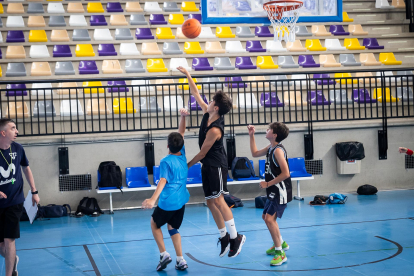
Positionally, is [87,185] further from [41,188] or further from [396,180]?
[396,180]

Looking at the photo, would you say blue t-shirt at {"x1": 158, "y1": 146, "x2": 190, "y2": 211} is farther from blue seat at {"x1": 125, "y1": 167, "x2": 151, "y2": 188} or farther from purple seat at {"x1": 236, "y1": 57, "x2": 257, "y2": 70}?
purple seat at {"x1": 236, "y1": 57, "x2": 257, "y2": 70}

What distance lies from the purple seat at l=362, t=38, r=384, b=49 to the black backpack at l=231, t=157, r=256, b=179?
24.4 feet

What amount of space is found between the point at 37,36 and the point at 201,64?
4686 millimetres

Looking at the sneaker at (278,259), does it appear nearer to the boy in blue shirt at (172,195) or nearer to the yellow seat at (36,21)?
the boy in blue shirt at (172,195)

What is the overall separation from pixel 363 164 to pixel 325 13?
3531 mm

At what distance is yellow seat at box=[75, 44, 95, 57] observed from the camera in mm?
12820

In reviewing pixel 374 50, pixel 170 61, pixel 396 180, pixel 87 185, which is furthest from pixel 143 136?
pixel 374 50

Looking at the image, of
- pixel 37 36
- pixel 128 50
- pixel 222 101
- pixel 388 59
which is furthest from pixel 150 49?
pixel 222 101

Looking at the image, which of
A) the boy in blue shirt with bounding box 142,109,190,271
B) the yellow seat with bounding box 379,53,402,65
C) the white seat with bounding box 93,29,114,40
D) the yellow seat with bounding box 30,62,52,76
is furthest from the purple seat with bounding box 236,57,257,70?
the boy in blue shirt with bounding box 142,109,190,271

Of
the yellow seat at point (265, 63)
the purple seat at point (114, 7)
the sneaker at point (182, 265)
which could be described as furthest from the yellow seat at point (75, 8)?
the sneaker at point (182, 265)

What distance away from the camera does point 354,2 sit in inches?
635

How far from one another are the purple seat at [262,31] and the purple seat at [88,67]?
206 inches

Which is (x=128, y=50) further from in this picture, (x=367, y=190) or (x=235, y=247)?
(x=235, y=247)

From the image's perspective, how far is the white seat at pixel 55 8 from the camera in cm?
1398
